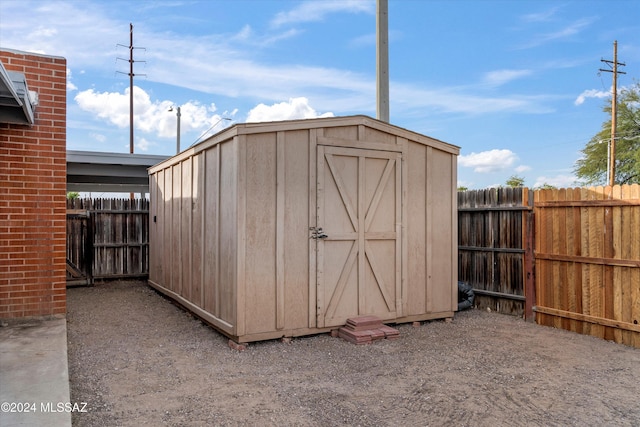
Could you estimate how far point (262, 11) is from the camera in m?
8.75

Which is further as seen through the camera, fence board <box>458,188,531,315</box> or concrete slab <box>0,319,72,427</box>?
fence board <box>458,188,531,315</box>

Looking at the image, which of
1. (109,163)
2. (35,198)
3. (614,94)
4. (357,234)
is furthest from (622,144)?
(35,198)

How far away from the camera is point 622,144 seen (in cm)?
2391

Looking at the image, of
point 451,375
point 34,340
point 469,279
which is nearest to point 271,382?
point 451,375

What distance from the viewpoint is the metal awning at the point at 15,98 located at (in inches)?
137

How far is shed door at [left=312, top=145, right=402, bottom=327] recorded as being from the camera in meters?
5.50

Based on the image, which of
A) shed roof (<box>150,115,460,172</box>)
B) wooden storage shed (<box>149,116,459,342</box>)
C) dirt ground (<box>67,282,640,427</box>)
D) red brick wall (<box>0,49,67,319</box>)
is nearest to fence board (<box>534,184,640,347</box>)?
dirt ground (<box>67,282,640,427</box>)

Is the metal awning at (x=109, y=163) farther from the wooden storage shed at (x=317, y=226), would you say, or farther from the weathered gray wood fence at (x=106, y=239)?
the wooden storage shed at (x=317, y=226)

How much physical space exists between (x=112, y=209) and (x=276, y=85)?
506cm

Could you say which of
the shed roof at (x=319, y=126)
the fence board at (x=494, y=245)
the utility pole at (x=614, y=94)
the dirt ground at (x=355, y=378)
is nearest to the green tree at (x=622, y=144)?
the utility pole at (x=614, y=94)

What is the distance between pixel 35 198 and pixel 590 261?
685 cm

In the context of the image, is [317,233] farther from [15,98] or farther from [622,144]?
[622,144]

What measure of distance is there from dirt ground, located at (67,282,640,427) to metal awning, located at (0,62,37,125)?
2.50 metres

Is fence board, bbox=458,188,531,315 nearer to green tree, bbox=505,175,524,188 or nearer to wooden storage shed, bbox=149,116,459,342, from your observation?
wooden storage shed, bbox=149,116,459,342
